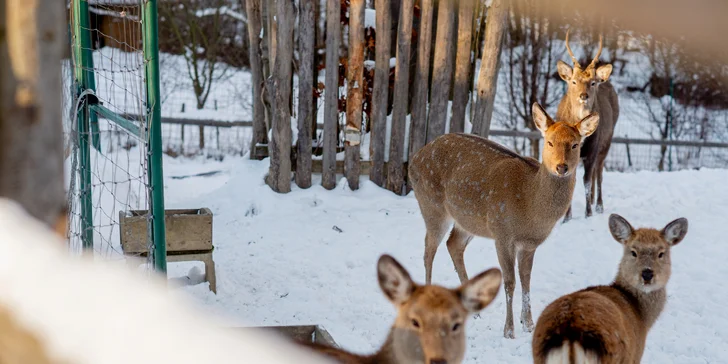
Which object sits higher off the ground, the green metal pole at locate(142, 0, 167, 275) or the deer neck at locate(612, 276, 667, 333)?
the green metal pole at locate(142, 0, 167, 275)

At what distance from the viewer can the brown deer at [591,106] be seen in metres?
9.84

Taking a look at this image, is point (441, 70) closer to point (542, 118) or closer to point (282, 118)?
point (282, 118)

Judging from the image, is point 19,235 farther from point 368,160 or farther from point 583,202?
point 583,202

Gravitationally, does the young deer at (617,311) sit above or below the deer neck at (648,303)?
above

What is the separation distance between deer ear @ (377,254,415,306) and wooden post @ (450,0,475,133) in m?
6.90

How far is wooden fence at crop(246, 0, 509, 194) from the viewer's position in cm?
991

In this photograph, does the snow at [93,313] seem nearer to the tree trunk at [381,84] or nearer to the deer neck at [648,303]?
the deer neck at [648,303]

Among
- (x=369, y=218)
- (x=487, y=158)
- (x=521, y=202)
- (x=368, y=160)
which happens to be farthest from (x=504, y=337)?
(x=368, y=160)

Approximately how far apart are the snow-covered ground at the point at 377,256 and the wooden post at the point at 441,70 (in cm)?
109

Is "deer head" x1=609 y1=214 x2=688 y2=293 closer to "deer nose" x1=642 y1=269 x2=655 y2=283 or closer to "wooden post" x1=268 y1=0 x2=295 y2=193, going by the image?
"deer nose" x1=642 y1=269 x2=655 y2=283

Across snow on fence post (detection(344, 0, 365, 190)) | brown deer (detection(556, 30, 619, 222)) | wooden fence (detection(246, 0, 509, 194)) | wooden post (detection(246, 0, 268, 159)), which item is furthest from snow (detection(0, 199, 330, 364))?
wooden post (detection(246, 0, 268, 159))

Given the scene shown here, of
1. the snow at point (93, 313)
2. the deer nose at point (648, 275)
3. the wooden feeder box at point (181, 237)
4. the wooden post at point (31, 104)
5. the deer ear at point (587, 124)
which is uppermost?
the wooden post at point (31, 104)

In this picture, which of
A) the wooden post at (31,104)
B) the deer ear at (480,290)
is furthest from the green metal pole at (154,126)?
the wooden post at (31,104)

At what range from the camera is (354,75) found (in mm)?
10031
